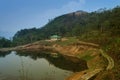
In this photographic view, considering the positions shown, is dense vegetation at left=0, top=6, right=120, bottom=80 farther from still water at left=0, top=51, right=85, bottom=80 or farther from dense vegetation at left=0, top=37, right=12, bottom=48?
still water at left=0, top=51, right=85, bottom=80

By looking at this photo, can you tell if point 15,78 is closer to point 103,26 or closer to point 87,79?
point 87,79

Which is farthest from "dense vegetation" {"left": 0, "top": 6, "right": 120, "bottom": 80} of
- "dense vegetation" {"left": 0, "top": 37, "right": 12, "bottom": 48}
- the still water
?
the still water

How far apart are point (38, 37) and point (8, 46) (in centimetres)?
2027

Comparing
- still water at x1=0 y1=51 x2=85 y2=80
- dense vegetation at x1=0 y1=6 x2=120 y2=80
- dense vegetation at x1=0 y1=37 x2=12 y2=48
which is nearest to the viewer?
still water at x1=0 y1=51 x2=85 y2=80

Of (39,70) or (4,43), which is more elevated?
(4,43)

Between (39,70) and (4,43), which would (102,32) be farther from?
(4,43)

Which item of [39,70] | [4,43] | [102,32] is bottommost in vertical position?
[39,70]

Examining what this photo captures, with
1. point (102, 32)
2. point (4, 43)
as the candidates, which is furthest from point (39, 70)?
point (4, 43)

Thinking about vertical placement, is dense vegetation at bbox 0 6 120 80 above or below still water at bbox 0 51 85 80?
above

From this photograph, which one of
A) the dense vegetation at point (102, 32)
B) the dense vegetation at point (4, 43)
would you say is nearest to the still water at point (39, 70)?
the dense vegetation at point (102, 32)

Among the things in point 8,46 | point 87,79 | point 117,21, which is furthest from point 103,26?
point 8,46

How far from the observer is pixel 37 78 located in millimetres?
37438

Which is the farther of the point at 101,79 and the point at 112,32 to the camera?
the point at 112,32

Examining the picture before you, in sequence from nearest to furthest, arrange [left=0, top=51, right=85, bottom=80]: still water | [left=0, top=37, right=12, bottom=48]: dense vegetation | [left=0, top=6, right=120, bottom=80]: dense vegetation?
[left=0, top=51, right=85, bottom=80]: still water, [left=0, top=6, right=120, bottom=80]: dense vegetation, [left=0, top=37, right=12, bottom=48]: dense vegetation
